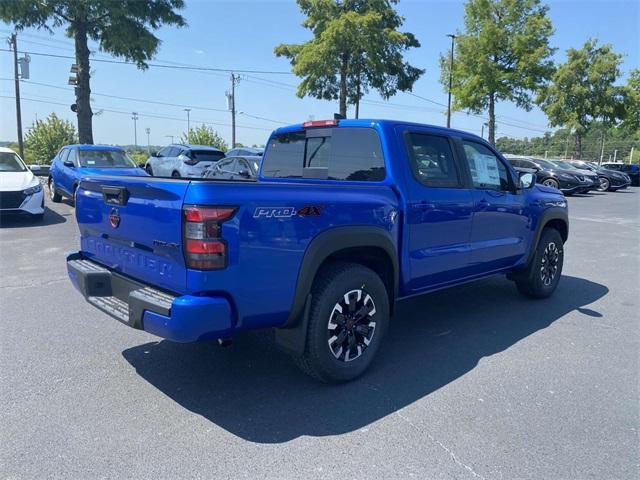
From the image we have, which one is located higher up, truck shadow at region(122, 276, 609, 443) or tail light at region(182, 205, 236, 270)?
tail light at region(182, 205, 236, 270)

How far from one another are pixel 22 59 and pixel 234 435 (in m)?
27.8

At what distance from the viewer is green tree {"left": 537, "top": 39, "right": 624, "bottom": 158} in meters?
29.5

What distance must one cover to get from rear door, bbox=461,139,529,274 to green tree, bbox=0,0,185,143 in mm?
15780

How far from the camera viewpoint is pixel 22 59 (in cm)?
2414

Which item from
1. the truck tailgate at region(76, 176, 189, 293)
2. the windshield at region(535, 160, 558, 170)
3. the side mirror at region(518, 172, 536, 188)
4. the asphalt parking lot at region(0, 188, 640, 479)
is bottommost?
the asphalt parking lot at region(0, 188, 640, 479)

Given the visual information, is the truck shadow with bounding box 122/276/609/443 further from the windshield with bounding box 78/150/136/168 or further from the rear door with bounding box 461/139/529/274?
the windshield with bounding box 78/150/136/168

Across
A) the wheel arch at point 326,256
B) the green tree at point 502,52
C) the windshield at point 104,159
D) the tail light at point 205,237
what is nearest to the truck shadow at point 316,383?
the wheel arch at point 326,256

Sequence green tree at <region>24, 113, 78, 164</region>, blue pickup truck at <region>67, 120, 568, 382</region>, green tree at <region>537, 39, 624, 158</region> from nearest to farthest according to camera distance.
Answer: blue pickup truck at <region>67, 120, 568, 382</region>
green tree at <region>537, 39, 624, 158</region>
green tree at <region>24, 113, 78, 164</region>

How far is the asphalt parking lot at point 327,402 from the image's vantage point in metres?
2.56

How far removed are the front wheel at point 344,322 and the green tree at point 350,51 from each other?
21.5 m

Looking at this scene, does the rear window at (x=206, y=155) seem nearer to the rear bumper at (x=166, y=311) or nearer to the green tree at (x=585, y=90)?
the rear bumper at (x=166, y=311)

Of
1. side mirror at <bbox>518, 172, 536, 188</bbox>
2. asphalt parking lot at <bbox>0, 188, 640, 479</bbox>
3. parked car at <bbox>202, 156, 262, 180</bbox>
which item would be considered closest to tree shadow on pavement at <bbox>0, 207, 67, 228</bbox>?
parked car at <bbox>202, 156, 262, 180</bbox>

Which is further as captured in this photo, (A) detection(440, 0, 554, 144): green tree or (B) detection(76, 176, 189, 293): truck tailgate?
(A) detection(440, 0, 554, 144): green tree

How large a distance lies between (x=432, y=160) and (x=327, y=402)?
2.22 meters
